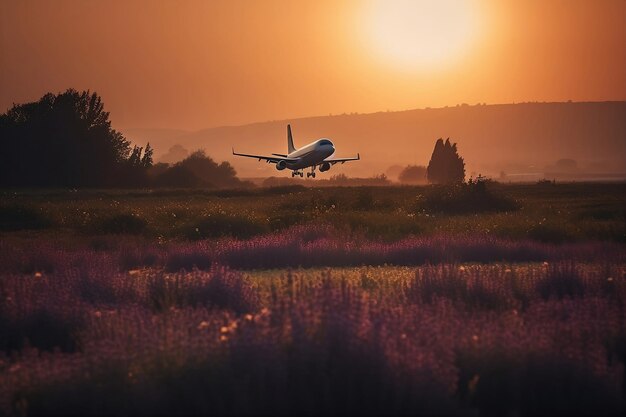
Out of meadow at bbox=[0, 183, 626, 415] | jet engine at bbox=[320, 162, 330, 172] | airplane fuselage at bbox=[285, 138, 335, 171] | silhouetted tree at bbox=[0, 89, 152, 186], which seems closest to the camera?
meadow at bbox=[0, 183, 626, 415]

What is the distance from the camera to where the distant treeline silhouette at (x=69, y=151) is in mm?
77188

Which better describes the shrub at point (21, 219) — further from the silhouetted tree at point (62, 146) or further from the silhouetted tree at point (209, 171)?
the silhouetted tree at point (209, 171)

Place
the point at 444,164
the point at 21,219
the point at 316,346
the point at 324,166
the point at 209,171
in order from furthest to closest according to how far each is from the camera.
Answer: the point at 209,171 < the point at 444,164 < the point at 324,166 < the point at 21,219 < the point at 316,346

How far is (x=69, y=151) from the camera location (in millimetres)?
79188

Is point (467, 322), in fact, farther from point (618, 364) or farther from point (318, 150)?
point (318, 150)

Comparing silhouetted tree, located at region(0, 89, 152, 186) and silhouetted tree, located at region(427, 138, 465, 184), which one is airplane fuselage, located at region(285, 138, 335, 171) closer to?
silhouetted tree, located at region(0, 89, 152, 186)

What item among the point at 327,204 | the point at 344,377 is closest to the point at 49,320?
the point at 344,377

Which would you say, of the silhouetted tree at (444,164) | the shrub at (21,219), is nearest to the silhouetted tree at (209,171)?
the silhouetted tree at (444,164)

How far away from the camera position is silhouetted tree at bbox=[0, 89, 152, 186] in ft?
253

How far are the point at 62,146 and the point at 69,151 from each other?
2.85 ft

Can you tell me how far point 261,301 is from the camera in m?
13.1

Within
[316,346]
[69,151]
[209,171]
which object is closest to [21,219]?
[316,346]

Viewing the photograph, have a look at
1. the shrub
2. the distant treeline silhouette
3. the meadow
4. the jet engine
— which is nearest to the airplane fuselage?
the jet engine

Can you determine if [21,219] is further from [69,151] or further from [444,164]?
[444,164]
